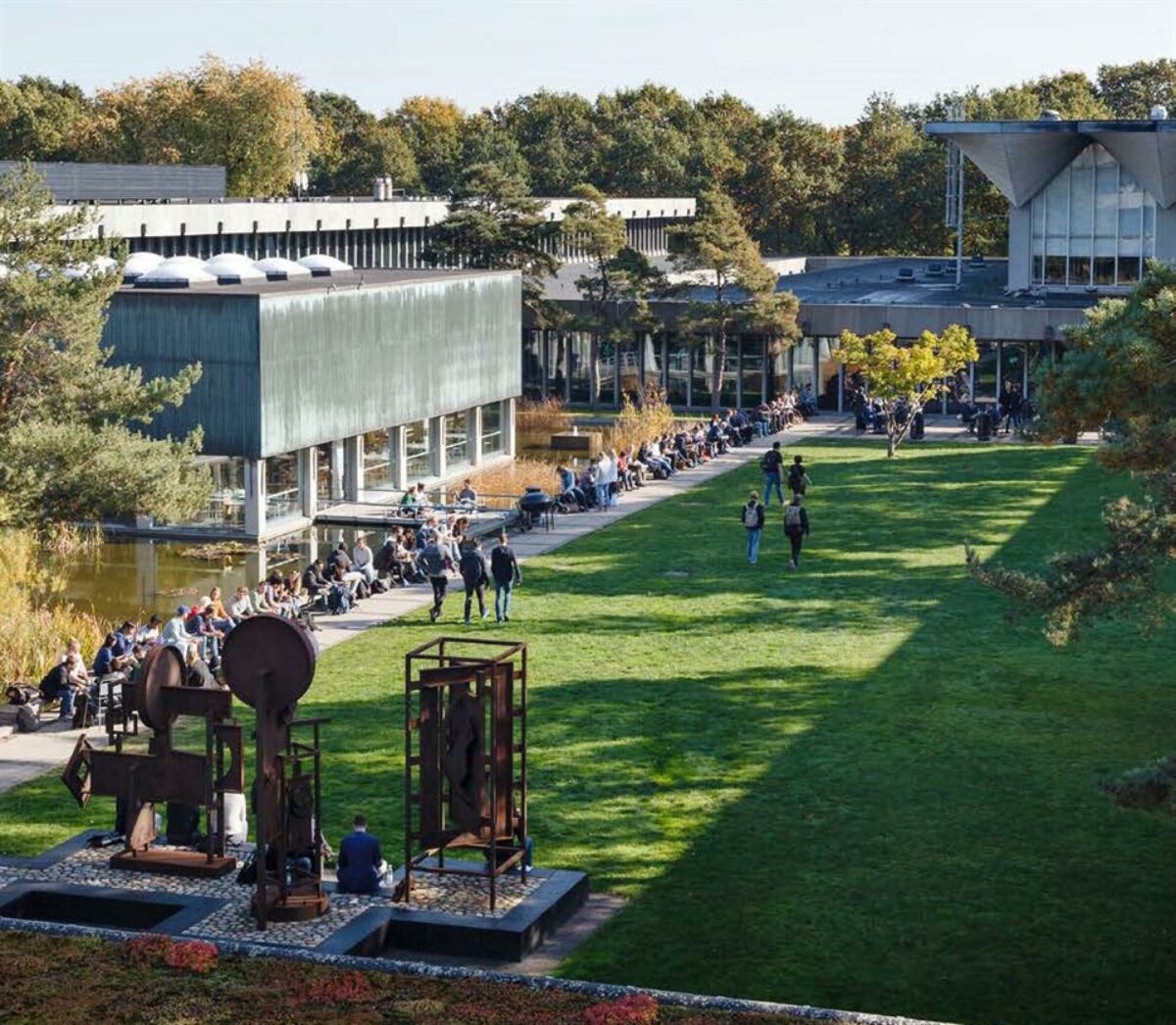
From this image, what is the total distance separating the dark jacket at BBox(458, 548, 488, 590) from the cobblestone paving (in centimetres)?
1165

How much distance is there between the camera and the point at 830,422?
60.9 meters

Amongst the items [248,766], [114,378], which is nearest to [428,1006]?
[248,766]

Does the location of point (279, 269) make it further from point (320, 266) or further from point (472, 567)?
point (472, 567)

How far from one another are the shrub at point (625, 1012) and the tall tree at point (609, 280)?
48.6 meters

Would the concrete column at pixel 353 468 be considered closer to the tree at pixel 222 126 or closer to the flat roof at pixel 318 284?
the flat roof at pixel 318 284

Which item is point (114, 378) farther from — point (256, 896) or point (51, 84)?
point (51, 84)

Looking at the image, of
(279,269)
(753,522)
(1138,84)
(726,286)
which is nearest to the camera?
(753,522)

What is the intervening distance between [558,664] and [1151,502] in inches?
424

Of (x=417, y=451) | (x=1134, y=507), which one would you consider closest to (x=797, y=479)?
(x=417, y=451)

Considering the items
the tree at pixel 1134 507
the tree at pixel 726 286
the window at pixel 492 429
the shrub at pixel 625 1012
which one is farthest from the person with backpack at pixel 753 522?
the tree at pixel 726 286

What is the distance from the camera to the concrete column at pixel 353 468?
46.9 m

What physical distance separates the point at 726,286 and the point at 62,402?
35879 mm

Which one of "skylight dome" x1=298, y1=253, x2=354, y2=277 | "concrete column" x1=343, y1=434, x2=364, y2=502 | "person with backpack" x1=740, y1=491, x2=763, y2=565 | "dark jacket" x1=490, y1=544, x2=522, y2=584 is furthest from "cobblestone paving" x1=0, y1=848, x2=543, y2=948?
"skylight dome" x1=298, y1=253, x2=354, y2=277

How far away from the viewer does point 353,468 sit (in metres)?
47.0
